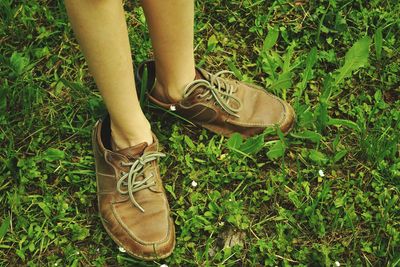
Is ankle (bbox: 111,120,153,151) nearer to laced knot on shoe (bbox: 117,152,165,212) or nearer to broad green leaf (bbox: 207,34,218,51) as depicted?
laced knot on shoe (bbox: 117,152,165,212)

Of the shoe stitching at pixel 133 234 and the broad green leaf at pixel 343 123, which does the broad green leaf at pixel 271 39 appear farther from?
the shoe stitching at pixel 133 234

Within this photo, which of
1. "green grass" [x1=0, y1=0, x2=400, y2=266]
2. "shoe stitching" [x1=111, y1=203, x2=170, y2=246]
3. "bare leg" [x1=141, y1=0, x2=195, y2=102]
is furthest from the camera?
"green grass" [x1=0, y1=0, x2=400, y2=266]

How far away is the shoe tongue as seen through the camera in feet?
6.67

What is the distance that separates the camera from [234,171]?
2221 millimetres

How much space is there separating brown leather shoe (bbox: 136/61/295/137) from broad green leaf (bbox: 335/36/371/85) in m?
0.30

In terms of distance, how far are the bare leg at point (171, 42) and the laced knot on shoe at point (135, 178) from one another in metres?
0.28

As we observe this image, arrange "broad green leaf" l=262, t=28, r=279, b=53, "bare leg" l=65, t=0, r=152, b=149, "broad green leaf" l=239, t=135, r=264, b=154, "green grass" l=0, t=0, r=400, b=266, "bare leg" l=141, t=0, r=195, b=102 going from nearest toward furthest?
1. "bare leg" l=65, t=0, r=152, b=149
2. "bare leg" l=141, t=0, r=195, b=102
3. "green grass" l=0, t=0, r=400, b=266
4. "broad green leaf" l=239, t=135, r=264, b=154
5. "broad green leaf" l=262, t=28, r=279, b=53

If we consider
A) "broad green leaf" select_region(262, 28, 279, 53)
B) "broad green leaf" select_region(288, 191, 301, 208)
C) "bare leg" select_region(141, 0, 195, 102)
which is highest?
"bare leg" select_region(141, 0, 195, 102)

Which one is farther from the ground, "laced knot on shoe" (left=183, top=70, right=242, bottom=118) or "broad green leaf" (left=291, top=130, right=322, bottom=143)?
"laced knot on shoe" (left=183, top=70, right=242, bottom=118)

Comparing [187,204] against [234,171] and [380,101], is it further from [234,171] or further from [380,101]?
[380,101]

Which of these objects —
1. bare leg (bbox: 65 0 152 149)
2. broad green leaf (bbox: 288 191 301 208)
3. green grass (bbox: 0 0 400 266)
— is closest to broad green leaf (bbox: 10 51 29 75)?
green grass (bbox: 0 0 400 266)

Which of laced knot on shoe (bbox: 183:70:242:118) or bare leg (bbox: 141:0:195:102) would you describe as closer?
→ bare leg (bbox: 141:0:195:102)

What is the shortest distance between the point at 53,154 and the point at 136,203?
448 millimetres

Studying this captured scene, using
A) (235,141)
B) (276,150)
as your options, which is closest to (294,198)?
(276,150)
